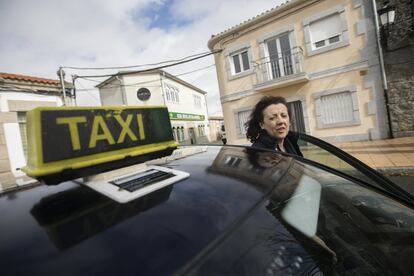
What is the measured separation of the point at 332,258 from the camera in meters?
0.80

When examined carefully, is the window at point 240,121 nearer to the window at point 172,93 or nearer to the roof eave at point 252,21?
the roof eave at point 252,21

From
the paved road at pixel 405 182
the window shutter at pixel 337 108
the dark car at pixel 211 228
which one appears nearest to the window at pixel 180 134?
the window shutter at pixel 337 108

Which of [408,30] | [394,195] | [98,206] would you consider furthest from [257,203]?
[408,30]

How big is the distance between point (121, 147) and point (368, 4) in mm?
11564

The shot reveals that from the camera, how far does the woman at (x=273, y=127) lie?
2.09m

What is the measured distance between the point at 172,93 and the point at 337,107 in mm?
15899

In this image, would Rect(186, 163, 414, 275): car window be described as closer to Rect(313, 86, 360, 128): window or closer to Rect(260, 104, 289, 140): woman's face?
Rect(260, 104, 289, 140): woman's face

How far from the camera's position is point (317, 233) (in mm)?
871

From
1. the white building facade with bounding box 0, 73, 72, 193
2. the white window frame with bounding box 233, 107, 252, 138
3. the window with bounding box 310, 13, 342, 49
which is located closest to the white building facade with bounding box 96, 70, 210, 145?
the white window frame with bounding box 233, 107, 252, 138

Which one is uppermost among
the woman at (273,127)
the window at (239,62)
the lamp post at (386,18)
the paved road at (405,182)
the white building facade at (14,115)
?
the window at (239,62)

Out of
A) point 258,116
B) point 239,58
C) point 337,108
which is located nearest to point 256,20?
point 239,58

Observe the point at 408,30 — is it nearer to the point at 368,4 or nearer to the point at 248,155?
the point at 368,4

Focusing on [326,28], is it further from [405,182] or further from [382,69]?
[405,182]

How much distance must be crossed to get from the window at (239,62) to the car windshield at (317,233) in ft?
38.2
